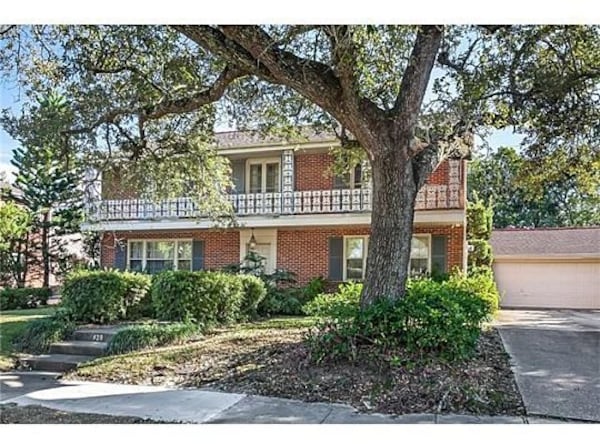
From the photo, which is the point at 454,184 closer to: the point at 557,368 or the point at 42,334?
the point at 557,368

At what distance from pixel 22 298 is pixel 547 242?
51.6ft

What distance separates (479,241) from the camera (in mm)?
15984

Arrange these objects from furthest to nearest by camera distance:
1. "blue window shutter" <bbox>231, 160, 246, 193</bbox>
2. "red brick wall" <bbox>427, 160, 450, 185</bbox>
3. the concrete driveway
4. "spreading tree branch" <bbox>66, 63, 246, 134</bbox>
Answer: "blue window shutter" <bbox>231, 160, 246, 193</bbox>, "red brick wall" <bbox>427, 160, 450, 185</bbox>, "spreading tree branch" <bbox>66, 63, 246, 134</bbox>, the concrete driveway

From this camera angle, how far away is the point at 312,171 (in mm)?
14234

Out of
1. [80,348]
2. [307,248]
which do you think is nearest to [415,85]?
[80,348]

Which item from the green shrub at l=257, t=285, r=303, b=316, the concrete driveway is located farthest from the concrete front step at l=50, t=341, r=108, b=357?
the concrete driveway

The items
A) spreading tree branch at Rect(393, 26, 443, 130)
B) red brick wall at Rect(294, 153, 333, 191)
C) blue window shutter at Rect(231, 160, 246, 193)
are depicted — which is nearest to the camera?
spreading tree branch at Rect(393, 26, 443, 130)

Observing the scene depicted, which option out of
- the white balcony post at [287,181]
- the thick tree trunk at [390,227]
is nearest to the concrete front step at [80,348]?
the thick tree trunk at [390,227]

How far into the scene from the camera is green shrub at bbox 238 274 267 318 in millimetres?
10227

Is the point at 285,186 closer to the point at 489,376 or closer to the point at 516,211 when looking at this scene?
the point at 489,376

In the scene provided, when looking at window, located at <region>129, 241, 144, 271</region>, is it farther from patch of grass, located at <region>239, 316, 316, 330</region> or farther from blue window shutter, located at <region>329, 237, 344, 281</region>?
patch of grass, located at <region>239, 316, 316, 330</region>

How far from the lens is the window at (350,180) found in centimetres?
1371

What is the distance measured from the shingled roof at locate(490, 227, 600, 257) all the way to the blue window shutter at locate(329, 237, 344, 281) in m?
6.86
